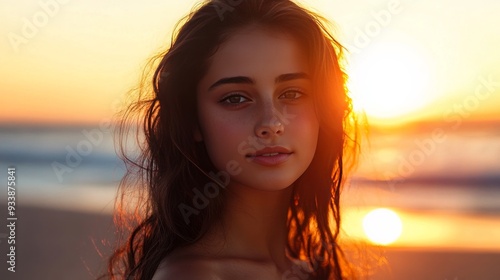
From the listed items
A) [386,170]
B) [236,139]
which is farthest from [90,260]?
[386,170]

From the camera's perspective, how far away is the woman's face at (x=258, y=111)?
3.21m

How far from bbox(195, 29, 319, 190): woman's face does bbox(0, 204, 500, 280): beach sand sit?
161 inches

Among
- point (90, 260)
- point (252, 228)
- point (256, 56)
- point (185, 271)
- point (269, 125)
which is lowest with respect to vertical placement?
point (90, 260)

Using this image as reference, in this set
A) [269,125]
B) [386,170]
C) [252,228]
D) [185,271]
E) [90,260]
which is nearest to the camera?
[185,271]

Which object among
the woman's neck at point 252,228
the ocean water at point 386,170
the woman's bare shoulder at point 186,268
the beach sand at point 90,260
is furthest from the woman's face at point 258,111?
the ocean water at point 386,170

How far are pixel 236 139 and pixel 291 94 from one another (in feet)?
1.02

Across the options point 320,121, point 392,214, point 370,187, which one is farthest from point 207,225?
point 370,187

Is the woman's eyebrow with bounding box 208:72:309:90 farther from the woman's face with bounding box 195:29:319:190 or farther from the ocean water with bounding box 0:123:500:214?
the ocean water with bounding box 0:123:500:214

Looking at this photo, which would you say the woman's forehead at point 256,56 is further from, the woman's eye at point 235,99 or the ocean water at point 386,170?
the ocean water at point 386,170

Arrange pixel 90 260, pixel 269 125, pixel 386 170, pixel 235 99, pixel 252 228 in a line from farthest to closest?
pixel 386 170 < pixel 90 260 < pixel 252 228 < pixel 235 99 < pixel 269 125

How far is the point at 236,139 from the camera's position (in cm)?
324

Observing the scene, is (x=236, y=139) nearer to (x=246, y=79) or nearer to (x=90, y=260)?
(x=246, y=79)

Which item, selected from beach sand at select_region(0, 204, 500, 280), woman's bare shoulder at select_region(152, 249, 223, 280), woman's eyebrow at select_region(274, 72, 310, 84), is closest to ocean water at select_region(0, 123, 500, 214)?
beach sand at select_region(0, 204, 500, 280)

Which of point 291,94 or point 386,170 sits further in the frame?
point 386,170
